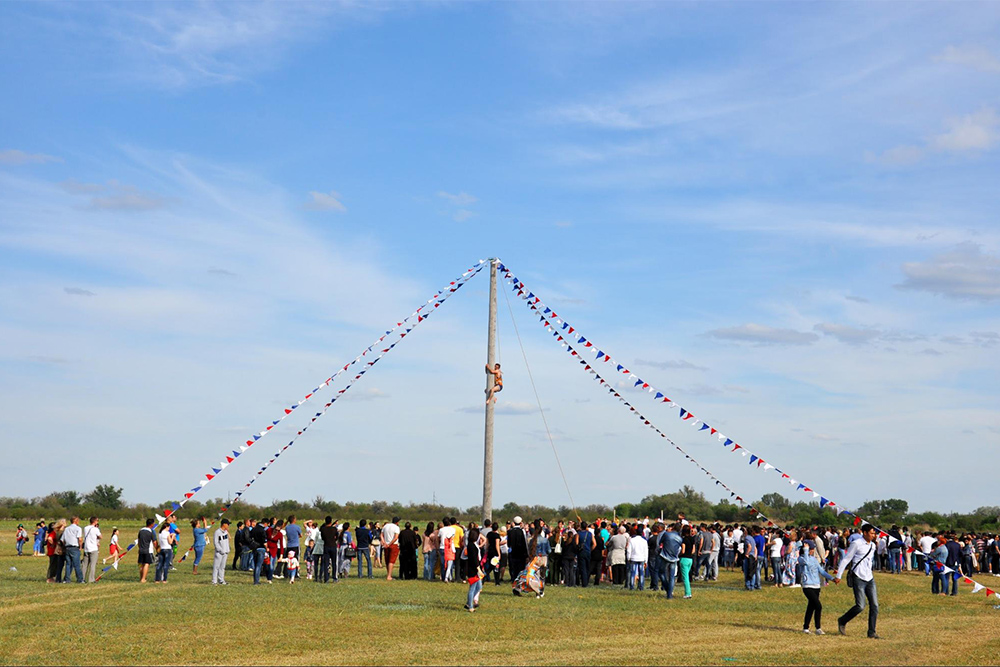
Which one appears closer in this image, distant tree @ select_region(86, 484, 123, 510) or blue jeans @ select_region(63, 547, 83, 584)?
blue jeans @ select_region(63, 547, 83, 584)

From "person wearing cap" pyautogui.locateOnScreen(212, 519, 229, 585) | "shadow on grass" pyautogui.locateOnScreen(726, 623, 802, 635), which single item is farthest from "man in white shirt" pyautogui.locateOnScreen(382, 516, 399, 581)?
"shadow on grass" pyautogui.locateOnScreen(726, 623, 802, 635)

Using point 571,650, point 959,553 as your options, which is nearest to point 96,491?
point 959,553

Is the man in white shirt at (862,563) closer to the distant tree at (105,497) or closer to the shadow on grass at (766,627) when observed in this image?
the shadow on grass at (766,627)

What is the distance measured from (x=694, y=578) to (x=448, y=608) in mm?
11311

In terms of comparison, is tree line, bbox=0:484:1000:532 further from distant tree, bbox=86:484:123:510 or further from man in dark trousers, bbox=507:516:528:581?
man in dark trousers, bbox=507:516:528:581

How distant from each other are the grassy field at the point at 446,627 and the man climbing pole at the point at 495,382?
517 cm

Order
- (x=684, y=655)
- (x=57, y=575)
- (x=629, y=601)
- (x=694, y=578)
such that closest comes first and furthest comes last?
1. (x=684, y=655)
2. (x=629, y=601)
3. (x=57, y=575)
4. (x=694, y=578)

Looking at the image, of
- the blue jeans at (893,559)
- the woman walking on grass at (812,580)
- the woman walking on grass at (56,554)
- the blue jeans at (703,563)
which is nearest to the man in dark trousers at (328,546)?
the woman walking on grass at (56,554)

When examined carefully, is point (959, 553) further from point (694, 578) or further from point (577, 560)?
point (577, 560)

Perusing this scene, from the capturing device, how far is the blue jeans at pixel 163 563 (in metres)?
24.2

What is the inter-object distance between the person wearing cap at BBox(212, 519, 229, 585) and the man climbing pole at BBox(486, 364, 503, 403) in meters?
7.57

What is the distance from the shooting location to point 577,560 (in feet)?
85.0

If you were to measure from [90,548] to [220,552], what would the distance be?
332cm

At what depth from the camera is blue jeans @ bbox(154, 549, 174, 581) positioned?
2423cm
